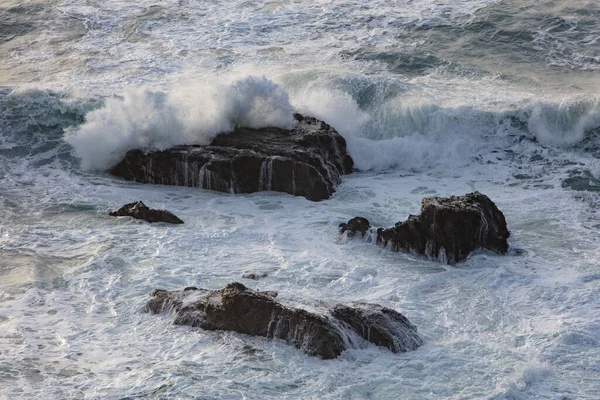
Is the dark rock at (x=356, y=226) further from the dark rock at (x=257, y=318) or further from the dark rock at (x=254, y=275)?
the dark rock at (x=257, y=318)

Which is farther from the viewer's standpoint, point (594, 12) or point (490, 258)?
point (594, 12)

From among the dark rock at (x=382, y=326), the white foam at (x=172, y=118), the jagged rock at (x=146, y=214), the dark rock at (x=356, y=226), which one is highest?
the white foam at (x=172, y=118)

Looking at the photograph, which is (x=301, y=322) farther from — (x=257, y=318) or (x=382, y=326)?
(x=382, y=326)

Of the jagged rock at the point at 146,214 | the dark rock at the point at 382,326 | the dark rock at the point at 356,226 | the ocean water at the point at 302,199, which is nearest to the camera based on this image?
the ocean water at the point at 302,199

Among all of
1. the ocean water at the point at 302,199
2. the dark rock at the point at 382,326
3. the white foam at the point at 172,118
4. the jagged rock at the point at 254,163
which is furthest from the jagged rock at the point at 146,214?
the dark rock at the point at 382,326

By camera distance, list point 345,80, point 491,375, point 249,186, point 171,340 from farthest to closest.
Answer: point 345,80
point 249,186
point 171,340
point 491,375

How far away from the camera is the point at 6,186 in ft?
53.5

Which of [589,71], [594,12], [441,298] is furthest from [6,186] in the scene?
[594,12]

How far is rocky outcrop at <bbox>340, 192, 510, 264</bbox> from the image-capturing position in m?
12.9

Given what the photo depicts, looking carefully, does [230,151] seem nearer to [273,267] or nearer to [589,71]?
[273,267]

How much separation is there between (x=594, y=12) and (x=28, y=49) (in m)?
13.4

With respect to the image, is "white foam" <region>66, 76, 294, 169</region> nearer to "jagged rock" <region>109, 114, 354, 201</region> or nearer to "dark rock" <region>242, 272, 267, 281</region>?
"jagged rock" <region>109, 114, 354, 201</region>

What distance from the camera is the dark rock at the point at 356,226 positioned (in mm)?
13648

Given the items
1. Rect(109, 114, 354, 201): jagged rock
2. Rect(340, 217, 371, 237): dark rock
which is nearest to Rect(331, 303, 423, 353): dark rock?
Rect(340, 217, 371, 237): dark rock
